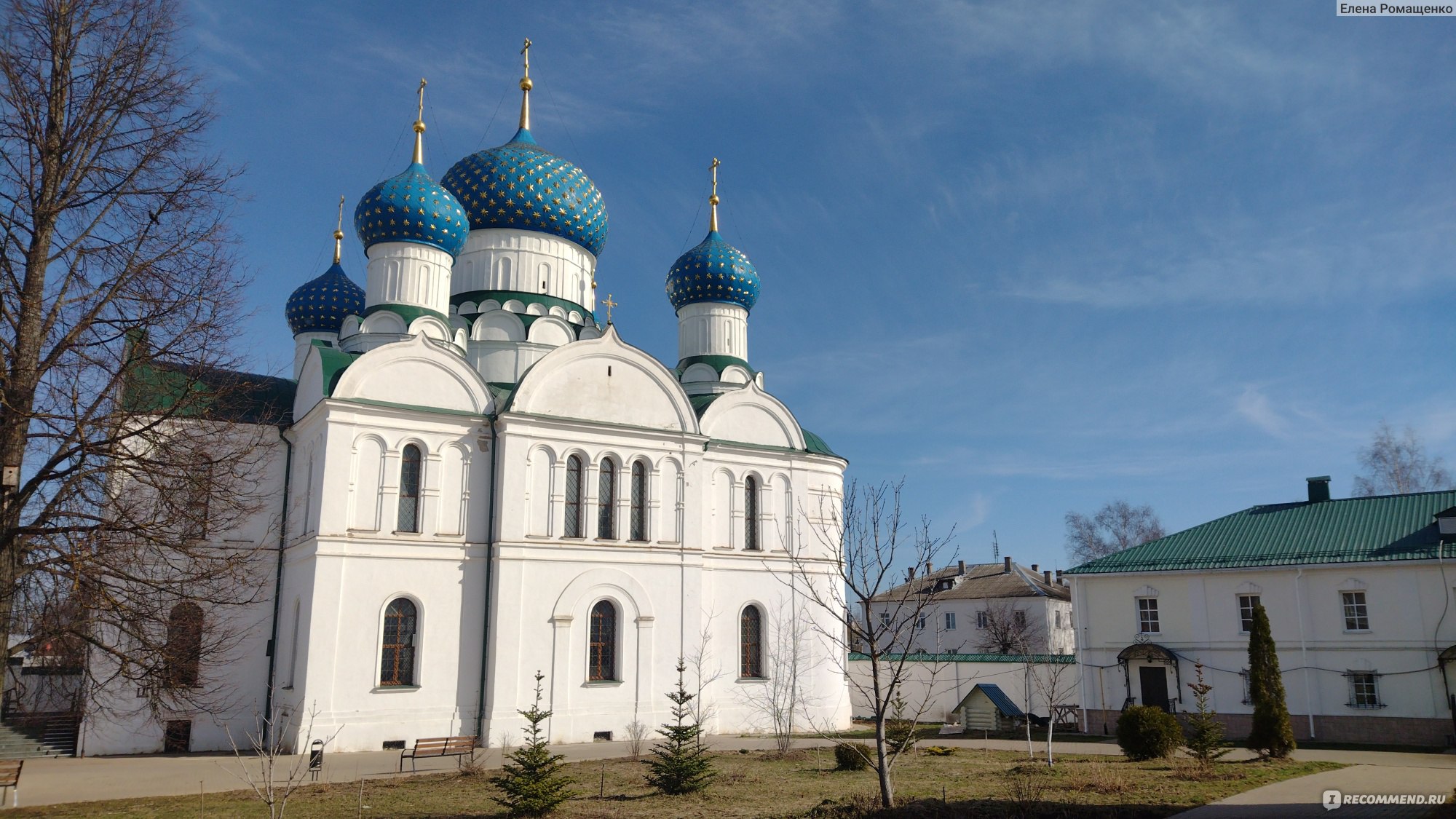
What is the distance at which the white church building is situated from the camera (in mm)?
18094

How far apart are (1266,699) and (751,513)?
36.8 feet

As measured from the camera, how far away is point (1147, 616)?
2234 cm

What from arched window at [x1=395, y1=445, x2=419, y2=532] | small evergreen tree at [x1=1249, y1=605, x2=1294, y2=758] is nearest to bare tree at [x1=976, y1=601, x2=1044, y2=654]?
small evergreen tree at [x1=1249, y1=605, x2=1294, y2=758]

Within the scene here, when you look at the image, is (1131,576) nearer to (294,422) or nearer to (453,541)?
(453,541)

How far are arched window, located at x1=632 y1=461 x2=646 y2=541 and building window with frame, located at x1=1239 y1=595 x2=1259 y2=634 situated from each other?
13118 mm

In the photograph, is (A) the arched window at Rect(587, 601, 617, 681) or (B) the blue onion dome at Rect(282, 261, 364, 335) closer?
(A) the arched window at Rect(587, 601, 617, 681)

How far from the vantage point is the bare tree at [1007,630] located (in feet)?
127

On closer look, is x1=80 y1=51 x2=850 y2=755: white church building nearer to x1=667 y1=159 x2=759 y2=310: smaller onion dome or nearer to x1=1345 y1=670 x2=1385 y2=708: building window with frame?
x1=667 y1=159 x2=759 y2=310: smaller onion dome

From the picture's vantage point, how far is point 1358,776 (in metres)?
14.0

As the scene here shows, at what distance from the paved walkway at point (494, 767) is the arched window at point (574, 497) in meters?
4.25

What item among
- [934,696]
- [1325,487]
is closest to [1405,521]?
[1325,487]

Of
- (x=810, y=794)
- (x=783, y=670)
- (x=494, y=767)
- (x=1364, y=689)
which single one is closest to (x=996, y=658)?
(x=783, y=670)

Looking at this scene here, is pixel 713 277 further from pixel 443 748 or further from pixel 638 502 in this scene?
pixel 443 748

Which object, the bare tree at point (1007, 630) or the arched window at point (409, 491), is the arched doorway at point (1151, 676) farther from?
the bare tree at point (1007, 630)
